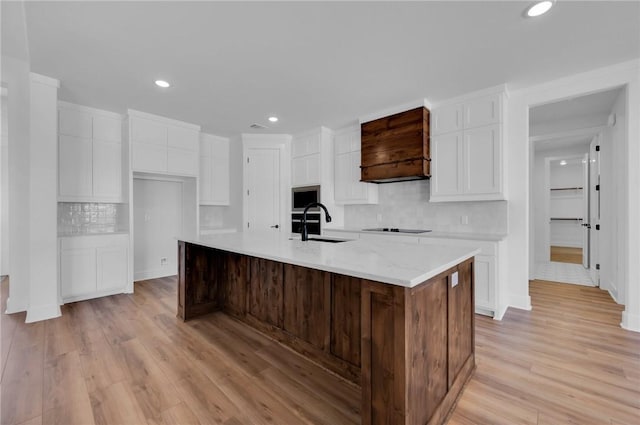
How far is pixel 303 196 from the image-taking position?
197 inches

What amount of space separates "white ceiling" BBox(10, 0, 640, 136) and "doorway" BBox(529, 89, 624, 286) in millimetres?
1147

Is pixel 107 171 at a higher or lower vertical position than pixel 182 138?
lower

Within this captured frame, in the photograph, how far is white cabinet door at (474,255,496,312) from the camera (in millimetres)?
2965

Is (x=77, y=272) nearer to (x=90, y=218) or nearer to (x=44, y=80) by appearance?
(x=90, y=218)

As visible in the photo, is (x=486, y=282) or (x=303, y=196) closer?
(x=486, y=282)

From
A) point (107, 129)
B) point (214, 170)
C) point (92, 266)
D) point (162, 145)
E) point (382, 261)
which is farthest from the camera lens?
point (214, 170)

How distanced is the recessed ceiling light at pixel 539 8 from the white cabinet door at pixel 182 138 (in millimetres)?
4434

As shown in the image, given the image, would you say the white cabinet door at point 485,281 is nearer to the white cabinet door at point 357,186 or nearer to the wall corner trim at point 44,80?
the white cabinet door at point 357,186

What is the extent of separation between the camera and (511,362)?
83.8 inches

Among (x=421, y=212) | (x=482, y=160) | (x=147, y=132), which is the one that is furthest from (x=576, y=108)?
(x=147, y=132)

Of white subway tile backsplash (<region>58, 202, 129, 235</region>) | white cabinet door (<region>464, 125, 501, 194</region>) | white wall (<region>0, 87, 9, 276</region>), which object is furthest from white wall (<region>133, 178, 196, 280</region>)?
white cabinet door (<region>464, 125, 501, 194</region>)

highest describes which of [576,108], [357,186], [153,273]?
[576,108]

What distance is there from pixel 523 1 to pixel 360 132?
8.30 ft

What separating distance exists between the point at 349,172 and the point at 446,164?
1544 millimetres
